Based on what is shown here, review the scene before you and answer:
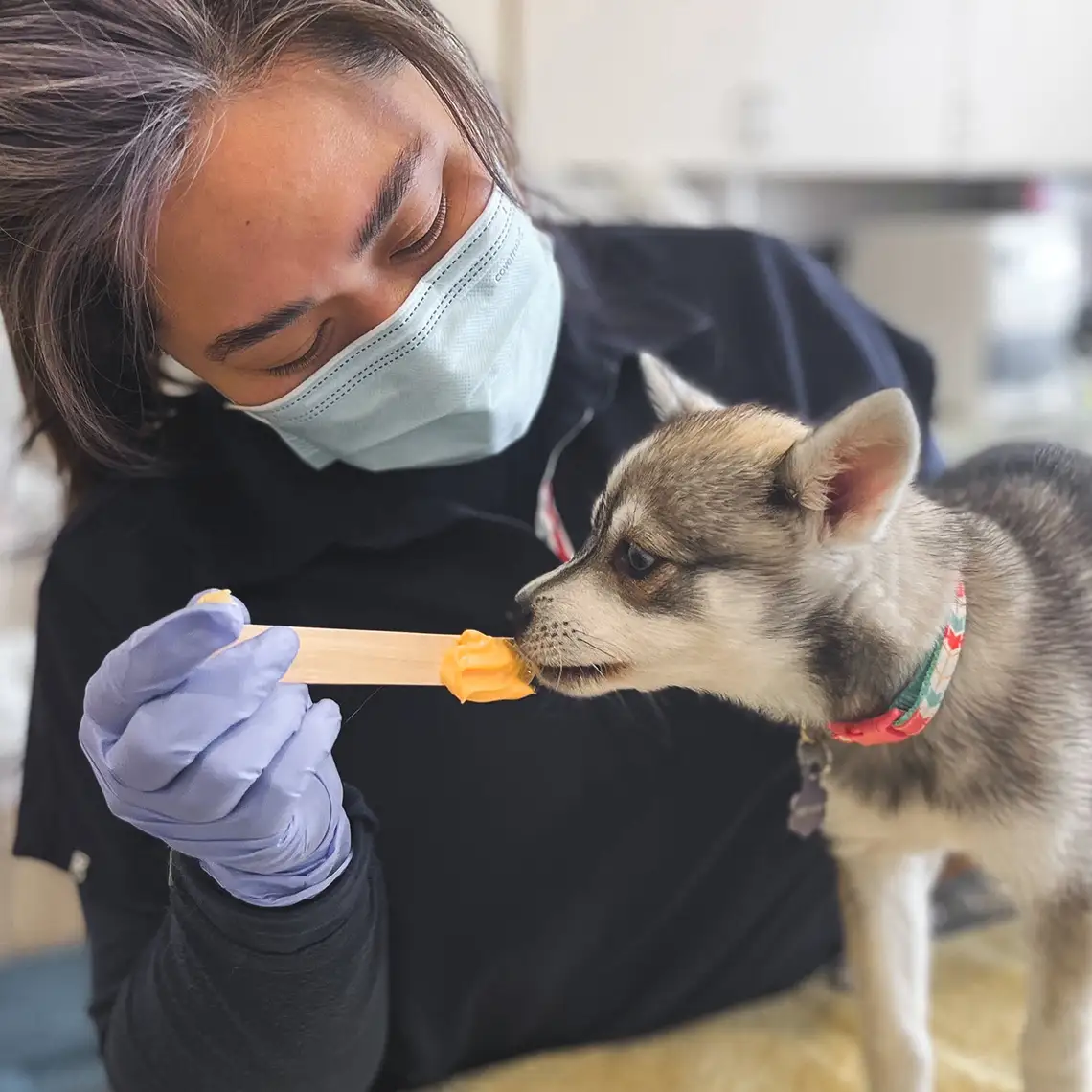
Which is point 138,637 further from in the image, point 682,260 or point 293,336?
point 682,260

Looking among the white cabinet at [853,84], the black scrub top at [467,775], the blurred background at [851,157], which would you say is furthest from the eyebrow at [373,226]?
the white cabinet at [853,84]

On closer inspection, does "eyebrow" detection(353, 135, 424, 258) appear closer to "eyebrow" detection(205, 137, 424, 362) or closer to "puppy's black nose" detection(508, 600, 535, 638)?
"eyebrow" detection(205, 137, 424, 362)

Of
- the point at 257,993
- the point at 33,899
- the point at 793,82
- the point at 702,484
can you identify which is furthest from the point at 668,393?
the point at 793,82

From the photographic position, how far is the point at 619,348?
1.17 m

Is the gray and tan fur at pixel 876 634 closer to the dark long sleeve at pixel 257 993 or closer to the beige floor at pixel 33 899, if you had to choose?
the dark long sleeve at pixel 257 993

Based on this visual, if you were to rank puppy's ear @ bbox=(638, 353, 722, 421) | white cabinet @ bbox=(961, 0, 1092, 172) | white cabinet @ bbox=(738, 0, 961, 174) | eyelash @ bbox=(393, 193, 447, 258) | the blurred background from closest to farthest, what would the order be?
eyelash @ bbox=(393, 193, 447, 258) → puppy's ear @ bbox=(638, 353, 722, 421) → the blurred background → white cabinet @ bbox=(738, 0, 961, 174) → white cabinet @ bbox=(961, 0, 1092, 172)

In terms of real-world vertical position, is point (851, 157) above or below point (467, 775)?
above

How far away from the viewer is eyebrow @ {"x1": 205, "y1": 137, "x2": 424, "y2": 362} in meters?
0.87

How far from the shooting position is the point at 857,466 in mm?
837

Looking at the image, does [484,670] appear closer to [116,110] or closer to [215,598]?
[215,598]

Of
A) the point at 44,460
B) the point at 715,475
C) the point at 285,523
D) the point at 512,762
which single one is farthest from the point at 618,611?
the point at 44,460

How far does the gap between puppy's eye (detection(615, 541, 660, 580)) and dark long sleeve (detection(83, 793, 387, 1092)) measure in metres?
0.32

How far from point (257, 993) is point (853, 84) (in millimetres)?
2805

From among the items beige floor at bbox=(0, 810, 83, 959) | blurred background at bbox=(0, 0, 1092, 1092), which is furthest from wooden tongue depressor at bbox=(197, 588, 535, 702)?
beige floor at bbox=(0, 810, 83, 959)
